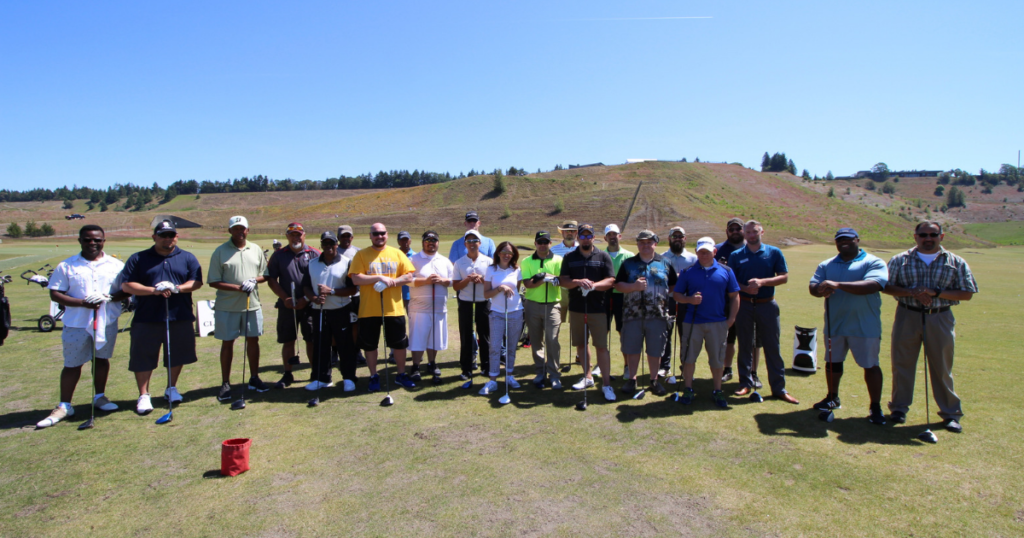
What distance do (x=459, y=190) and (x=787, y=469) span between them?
99.0 metres

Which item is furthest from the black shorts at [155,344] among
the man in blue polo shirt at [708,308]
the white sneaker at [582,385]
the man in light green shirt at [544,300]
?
the man in blue polo shirt at [708,308]

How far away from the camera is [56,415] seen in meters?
5.73

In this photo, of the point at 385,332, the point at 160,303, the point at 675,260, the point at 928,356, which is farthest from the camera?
the point at 675,260

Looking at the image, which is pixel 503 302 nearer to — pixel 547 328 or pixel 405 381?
pixel 547 328

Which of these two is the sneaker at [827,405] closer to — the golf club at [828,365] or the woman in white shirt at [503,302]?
the golf club at [828,365]

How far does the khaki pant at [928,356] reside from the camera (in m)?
5.45

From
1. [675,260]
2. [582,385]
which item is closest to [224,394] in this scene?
[582,385]

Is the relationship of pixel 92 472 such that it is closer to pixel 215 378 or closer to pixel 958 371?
pixel 215 378

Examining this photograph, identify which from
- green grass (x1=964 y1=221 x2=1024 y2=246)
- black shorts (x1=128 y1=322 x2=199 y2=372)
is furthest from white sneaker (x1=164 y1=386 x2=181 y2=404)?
green grass (x1=964 y1=221 x2=1024 y2=246)

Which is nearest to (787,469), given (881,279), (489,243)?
(881,279)

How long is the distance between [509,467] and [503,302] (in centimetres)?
282

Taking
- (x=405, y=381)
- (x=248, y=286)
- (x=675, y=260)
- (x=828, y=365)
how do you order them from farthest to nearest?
(x=675, y=260)
(x=405, y=381)
(x=248, y=286)
(x=828, y=365)

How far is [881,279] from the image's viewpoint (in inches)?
225

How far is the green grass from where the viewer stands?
61.9m
